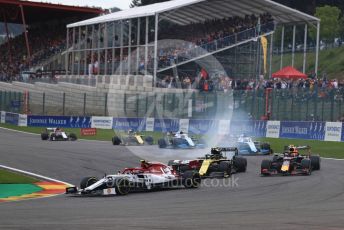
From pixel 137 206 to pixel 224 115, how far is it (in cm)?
3027

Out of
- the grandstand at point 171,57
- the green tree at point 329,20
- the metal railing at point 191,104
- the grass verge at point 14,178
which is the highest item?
the green tree at point 329,20

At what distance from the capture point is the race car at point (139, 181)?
19781 mm

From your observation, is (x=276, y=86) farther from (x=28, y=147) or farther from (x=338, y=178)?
(x=338, y=178)

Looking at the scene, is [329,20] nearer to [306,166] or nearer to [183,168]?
[306,166]

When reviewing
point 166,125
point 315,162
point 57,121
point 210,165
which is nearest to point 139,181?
point 210,165

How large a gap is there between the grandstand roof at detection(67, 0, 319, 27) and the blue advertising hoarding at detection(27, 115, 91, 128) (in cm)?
896

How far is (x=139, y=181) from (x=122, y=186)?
2.25ft

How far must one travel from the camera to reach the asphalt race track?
13672mm

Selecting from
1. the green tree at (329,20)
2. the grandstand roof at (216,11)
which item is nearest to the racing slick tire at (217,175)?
the grandstand roof at (216,11)

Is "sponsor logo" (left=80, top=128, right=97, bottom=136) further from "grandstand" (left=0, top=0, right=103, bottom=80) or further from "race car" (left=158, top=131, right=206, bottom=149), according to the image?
"grandstand" (left=0, top=0, right=103, bottom=80)

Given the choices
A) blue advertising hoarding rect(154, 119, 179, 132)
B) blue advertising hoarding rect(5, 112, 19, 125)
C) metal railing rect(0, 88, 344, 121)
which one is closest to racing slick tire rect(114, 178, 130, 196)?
metal railing rect(0, 88, 344, 121)

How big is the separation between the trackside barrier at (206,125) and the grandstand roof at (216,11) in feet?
29.2

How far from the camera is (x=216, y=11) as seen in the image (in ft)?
200

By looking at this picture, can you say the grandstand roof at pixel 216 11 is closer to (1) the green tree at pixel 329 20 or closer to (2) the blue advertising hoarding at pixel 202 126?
(2) the blue advertising hoarding at pixel 202 126
